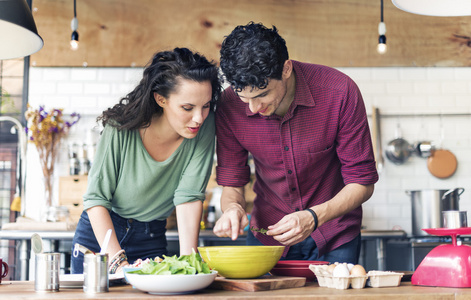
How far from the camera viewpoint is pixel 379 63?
17.4 ft

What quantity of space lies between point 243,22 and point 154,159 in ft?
10.7

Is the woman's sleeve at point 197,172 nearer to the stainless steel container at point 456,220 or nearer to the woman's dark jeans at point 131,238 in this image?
the woman's dark jeans at point 131,238

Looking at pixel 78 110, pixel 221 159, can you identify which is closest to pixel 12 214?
pixel 78 110

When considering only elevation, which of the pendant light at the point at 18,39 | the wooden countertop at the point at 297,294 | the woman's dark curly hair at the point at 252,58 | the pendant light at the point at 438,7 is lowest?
the wooden countertop at the point at 297,294

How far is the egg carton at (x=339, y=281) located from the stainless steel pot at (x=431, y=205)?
117 inches

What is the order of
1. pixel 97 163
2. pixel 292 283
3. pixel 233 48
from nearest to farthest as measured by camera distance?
1. pixel 292 283
2. pixel 233 48
3. pixel 97 163

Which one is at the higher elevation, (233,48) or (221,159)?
(233,48)

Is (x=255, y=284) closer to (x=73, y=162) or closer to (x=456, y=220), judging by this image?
(x=456, y=220)

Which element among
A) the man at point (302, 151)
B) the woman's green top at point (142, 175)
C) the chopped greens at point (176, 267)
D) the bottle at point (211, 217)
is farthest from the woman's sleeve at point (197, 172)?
the bottle at point (211, 217)

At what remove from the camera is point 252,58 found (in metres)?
2.06

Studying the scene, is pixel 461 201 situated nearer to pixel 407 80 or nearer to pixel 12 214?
pixel 407 80

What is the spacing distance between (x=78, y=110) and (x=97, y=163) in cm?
320

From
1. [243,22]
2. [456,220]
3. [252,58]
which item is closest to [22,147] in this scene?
[243,22]

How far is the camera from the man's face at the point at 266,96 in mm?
2113
